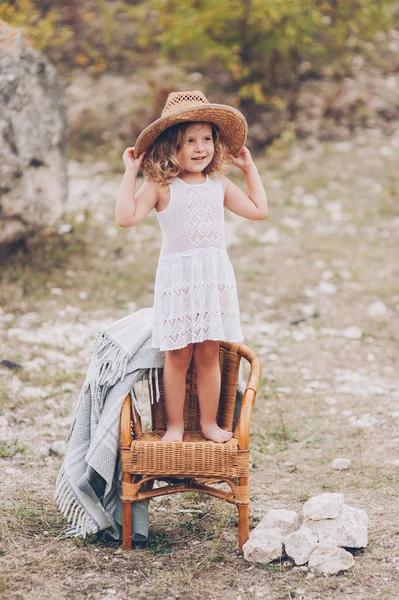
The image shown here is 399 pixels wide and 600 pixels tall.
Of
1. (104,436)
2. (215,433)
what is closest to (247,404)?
(215,433)

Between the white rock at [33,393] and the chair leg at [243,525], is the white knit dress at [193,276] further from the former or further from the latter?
the white rock at [33,393]

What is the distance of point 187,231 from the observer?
10.5 ft

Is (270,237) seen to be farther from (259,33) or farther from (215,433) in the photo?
(215,433)

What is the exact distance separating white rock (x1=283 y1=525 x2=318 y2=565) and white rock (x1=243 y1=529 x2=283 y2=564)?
0.12ft

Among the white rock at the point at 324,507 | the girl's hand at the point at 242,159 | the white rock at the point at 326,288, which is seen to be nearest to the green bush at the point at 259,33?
the white rock at the point at 326,288

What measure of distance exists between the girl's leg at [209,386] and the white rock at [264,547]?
45 cm

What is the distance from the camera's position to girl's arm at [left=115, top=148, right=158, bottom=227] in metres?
3.12

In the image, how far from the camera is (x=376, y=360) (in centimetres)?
555

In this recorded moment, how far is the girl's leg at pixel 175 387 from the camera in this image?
3260mm

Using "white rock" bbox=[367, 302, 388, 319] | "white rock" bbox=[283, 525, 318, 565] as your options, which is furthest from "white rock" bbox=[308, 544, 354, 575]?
"white rock" bbox=[367, 302, 388, 319]

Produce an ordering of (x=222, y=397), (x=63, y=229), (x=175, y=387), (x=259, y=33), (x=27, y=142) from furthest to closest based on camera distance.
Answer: (x=259, y=33), (x=63, y=229), (x=27, y=142), (x=222, y=397), (x=175, y=387)

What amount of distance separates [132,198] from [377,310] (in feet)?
12.3

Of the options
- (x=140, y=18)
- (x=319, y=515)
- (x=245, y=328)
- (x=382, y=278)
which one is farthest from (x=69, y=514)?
(x=140, y=18)

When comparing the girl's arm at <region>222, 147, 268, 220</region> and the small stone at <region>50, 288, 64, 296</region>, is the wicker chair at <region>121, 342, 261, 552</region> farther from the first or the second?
the small stone at <region>50, 288, 64, 296</region>
